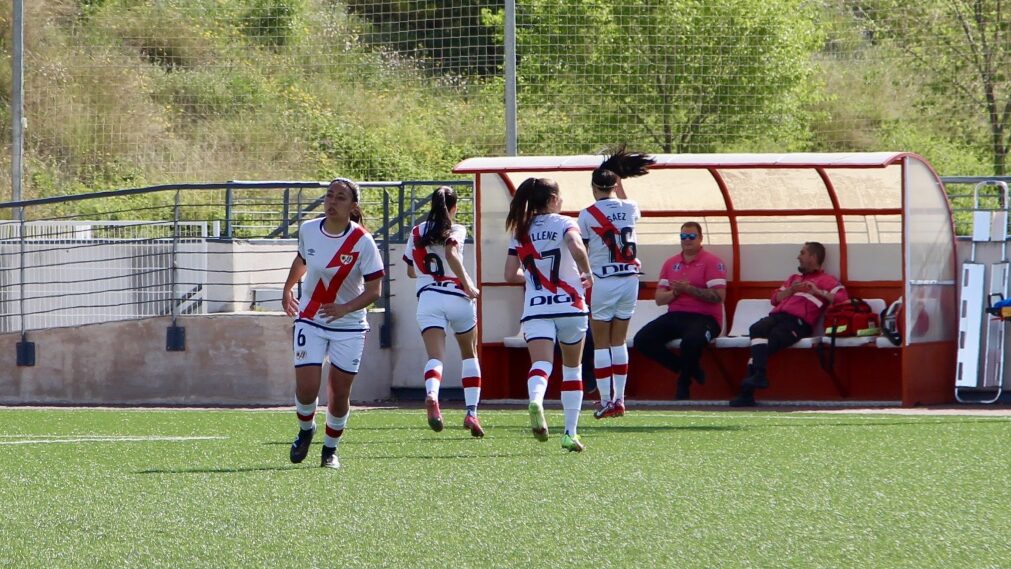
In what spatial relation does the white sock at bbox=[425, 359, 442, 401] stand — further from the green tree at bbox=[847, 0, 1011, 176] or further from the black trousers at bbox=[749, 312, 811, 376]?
the green tree at bbox=[847, 0, 1011, 176]

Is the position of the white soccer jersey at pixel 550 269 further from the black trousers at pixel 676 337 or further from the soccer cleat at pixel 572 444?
the black trousers at pixel 676 337

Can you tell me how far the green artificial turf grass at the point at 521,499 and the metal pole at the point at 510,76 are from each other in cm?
605

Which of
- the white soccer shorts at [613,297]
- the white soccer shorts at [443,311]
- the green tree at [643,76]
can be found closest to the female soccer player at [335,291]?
the white soccer shorts at [443,311]

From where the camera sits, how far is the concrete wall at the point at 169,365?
14.3m

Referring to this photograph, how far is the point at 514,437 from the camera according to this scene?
10211 millimetres

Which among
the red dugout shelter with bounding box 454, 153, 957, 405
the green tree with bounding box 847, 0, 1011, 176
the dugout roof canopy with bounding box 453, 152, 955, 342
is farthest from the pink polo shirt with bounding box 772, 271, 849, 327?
the green tree with bounding box 847, 0, 1011, 176

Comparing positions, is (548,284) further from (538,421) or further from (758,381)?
(758,381)

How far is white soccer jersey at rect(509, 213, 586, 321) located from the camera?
8.92m

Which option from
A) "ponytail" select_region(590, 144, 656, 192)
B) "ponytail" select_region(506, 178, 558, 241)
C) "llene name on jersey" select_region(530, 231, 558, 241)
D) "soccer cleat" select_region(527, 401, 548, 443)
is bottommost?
"soccer cleat" select_region(527, 401, 548, 443)

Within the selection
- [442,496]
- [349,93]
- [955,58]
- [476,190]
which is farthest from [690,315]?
[349,93]

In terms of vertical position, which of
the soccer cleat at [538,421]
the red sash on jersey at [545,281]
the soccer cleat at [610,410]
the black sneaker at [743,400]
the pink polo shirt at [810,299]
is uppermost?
the red sash on jersey at [545,281]

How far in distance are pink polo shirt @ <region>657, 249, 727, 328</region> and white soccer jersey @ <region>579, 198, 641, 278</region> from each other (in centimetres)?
341

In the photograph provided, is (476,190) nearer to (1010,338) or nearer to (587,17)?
(1010,338)

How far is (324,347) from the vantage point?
8.12m
